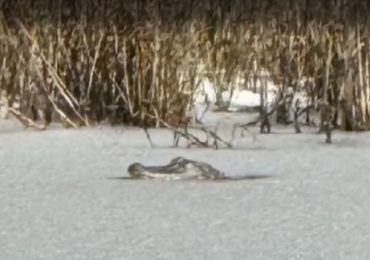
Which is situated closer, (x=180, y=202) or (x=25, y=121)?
(x=180, y=202)

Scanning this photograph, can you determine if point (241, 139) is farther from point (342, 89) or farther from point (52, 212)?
point (52, 212)

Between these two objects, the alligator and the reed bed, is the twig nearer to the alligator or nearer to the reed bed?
the reed bed

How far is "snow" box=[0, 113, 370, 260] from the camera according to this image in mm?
5055

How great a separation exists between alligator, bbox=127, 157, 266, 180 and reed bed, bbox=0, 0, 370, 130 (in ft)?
6.02

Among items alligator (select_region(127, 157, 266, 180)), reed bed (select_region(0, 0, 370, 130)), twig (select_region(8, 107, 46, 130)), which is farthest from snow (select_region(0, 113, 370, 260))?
reed bed (select_region(0, 0, 370, 130))

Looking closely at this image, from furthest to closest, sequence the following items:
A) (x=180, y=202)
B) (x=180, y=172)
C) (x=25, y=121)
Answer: (x=25, y=121) < (x=180, y=172) < (x=180, y=202)

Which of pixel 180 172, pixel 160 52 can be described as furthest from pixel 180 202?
pixel 160 52

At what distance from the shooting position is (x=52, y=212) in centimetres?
572

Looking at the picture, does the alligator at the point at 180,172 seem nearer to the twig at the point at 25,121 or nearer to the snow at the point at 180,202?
the snow at the point at 180,202

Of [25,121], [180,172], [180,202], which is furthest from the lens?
[25,121]

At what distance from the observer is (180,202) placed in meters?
5.94

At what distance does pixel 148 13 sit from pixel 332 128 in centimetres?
128

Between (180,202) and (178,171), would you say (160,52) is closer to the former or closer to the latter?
(178,171)

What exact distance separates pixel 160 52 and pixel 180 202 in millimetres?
2761
